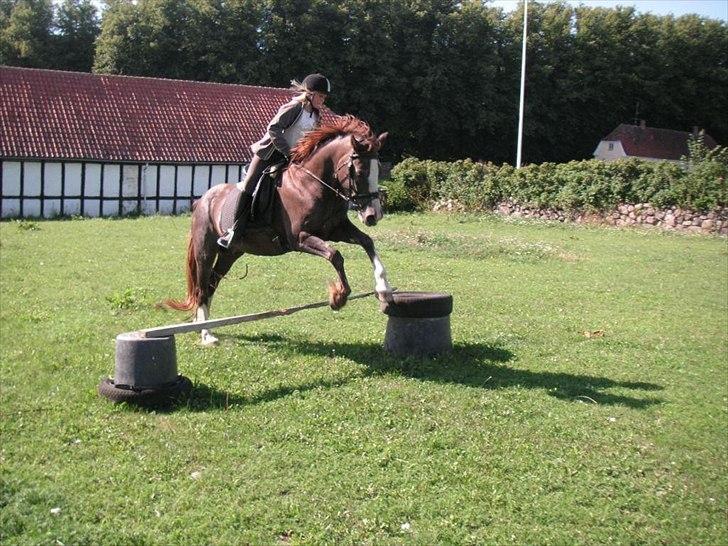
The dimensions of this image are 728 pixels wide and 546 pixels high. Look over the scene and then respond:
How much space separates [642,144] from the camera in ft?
206

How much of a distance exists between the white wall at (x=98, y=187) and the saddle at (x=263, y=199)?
958 inches

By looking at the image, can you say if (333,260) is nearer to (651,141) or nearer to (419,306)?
(419,306)

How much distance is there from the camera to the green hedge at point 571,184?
29.0 metres

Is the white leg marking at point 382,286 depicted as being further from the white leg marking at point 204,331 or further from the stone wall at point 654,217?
the stone wall at point 654,217

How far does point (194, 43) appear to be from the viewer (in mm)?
51688

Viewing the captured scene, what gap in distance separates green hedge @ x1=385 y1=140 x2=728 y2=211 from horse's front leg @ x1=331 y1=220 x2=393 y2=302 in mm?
23472

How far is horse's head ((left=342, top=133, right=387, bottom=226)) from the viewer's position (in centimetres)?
805

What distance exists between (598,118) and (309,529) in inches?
2547

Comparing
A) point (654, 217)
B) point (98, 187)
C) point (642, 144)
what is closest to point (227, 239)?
point (654, 217)

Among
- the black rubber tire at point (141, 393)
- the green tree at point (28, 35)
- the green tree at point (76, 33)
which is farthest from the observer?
the green tree at point (76, 33)

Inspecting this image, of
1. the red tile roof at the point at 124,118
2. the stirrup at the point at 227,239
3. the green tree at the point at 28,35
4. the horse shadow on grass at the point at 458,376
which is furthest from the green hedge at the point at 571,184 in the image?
the green tree at the point at 28,35

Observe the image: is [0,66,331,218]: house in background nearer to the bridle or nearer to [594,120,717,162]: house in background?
the bridle

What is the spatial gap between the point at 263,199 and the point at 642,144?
Result: 59.3m

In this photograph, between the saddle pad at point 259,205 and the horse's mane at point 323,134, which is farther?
the saddle pad at point 259,205
